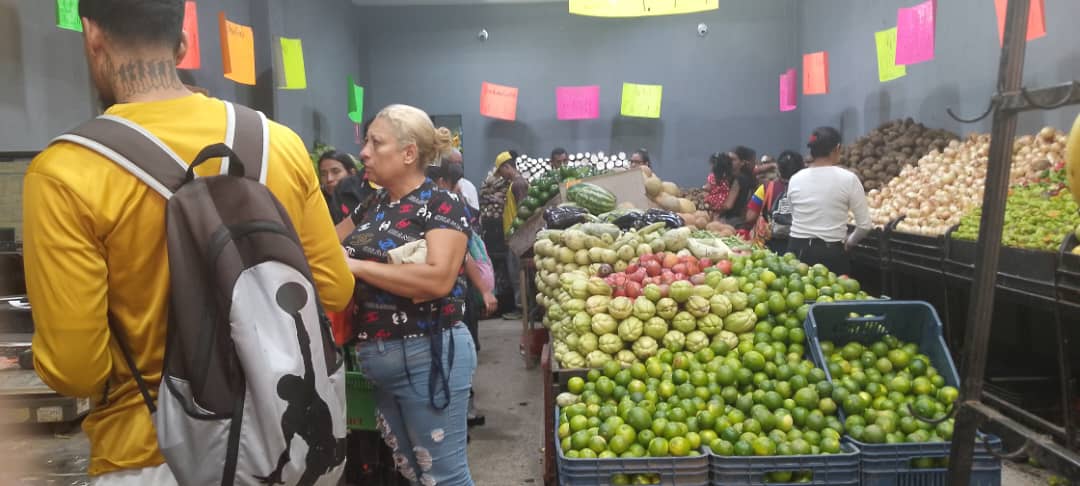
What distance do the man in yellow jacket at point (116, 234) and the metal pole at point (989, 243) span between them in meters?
1.39

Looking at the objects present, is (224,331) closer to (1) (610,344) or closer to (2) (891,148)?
(1) (610,344)

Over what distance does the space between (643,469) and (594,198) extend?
375 centimetres

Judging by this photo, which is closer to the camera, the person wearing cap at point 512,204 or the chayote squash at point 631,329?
the chayote squash at point 631,329

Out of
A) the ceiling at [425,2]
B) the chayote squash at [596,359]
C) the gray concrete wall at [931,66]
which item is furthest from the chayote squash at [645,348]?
the ceiling at [425,2]

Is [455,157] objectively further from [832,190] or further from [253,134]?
[253,134]

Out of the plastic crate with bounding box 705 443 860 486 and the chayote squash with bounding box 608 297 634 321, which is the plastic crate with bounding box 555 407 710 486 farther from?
the chayote squash with bounding box 608 297 634 321

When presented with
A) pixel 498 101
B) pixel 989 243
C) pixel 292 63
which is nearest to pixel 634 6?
pixel 292 63

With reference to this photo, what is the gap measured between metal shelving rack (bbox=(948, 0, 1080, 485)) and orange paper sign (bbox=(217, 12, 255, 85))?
5.02 m

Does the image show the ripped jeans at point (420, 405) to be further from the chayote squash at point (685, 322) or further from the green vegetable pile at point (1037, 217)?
the green vegetable pile at point (1037, 217)

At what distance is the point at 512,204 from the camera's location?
8656 mm

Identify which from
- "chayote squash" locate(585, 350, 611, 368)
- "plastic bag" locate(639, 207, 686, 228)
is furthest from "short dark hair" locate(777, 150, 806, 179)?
"chayote squash" locate(585, 350, 611, 368)

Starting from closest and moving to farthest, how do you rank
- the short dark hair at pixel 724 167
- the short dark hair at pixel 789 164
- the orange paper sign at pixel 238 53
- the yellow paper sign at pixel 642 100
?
the orange paper sign at pixel 238 53
the short dark hair at pixel 789 164
the short dark hair at pixel 724 167
the yellow paper sign at pixel 642 100

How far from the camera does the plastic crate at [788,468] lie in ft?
8.54

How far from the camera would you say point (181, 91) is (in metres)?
1.55
